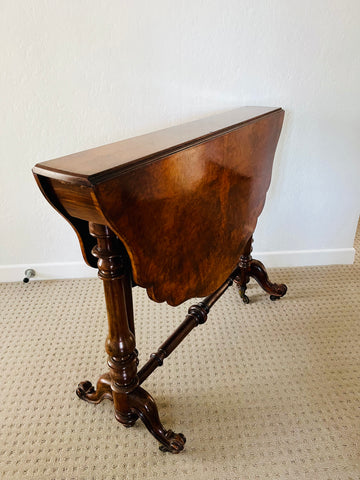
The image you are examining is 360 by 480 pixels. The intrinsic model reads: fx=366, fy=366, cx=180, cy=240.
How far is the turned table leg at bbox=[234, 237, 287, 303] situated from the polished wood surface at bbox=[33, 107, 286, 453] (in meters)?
0.32

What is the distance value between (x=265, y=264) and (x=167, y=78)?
Answer: 0.95 metres

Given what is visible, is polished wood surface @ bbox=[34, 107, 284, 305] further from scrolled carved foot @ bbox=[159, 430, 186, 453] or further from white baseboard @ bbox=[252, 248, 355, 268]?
white baseboard @ bbox=[252, 248, 355, 268]

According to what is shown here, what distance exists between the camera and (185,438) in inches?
38.6

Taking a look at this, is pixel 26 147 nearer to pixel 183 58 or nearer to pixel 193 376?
pixel 183 58

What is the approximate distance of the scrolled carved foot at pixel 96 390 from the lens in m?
1.04

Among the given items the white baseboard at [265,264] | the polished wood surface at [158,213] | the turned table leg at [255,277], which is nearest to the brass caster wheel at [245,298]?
the turned table leg at [255,277]

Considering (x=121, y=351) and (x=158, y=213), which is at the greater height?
(x=158, y=213)

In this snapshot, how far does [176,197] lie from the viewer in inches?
30.7

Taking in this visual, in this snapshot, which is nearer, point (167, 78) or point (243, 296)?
point (167, 78)

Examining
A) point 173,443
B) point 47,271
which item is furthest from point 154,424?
point 47,271

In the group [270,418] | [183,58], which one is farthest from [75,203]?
[183,58]

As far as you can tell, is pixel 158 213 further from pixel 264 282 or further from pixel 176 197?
pixel 264 282

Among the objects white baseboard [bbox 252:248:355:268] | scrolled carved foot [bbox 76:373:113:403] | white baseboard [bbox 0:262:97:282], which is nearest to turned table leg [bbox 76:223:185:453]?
scrolled carved foot [bbox 76:373:113:403]

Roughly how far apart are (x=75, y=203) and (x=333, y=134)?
1263 millimetres
